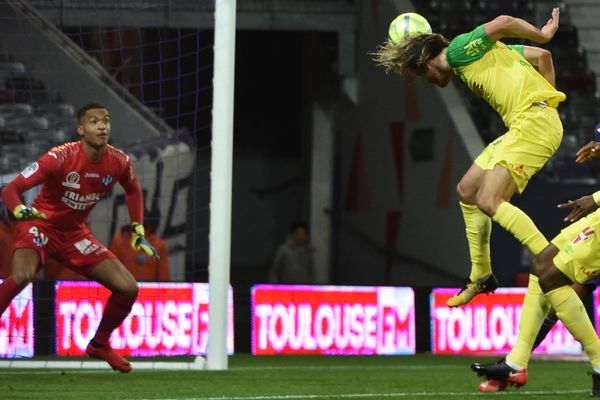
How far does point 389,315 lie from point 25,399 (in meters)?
6.00

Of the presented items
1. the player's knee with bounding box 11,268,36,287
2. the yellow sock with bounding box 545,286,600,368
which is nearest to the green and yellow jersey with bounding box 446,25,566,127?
the yellow sock with bounding box 545,286,600,368

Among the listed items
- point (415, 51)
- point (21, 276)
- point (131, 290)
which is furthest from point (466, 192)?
point (21, 276)

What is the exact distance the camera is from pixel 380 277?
19547 millimetres

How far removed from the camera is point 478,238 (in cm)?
766

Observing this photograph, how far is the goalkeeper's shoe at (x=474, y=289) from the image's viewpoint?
758 centimetres

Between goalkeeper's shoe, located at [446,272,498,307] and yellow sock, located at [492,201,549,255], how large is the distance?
558 millimetres

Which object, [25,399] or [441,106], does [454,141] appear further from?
[25,399]

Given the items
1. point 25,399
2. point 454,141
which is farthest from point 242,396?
point 454,141

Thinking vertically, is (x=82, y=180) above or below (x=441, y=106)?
below

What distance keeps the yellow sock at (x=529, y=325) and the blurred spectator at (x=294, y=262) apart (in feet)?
29.3

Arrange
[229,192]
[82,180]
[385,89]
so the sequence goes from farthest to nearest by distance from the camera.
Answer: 1. [385,89]
2. [229,192]
3. [82,180]

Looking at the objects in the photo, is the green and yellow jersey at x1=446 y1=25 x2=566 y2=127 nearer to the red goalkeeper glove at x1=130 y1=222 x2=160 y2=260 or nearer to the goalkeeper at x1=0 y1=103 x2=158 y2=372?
the red goalkeeper glove at x1=130 y1=222 x2=160 y2=260

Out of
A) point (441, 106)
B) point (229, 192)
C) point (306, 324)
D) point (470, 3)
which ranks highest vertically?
point (470, 3)

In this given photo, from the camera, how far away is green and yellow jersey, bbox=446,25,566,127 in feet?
24.3
